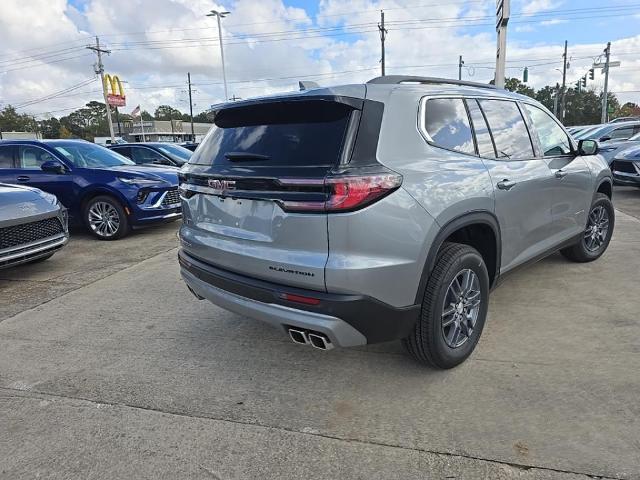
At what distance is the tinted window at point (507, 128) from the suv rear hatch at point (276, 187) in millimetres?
1421

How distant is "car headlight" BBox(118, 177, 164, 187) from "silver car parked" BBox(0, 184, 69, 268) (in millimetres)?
1482

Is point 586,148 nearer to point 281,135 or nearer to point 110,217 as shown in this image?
point 281,135

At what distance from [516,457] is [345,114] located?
1908 mm

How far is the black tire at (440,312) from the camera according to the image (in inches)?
109

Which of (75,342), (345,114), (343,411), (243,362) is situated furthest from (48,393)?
(345,114)

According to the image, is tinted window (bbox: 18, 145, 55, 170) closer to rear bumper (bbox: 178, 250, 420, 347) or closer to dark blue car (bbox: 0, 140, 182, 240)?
dark blue car (bbox: 0, 140, 182, 240)

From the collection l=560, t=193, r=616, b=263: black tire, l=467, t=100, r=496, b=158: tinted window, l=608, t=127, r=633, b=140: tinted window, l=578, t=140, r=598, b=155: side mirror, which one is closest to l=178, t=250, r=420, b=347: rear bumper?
l=467, t=100, r=496, b=158: tinted window

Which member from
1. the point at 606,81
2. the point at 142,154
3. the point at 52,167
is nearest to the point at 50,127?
the point at 606,81

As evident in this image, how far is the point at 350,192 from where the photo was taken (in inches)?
93.1

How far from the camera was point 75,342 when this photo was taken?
3.79m

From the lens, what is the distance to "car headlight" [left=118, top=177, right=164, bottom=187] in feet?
24.4

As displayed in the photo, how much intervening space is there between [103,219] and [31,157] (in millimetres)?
1769

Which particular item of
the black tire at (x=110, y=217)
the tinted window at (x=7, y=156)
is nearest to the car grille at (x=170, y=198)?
the black tire at (x=110, y=217)

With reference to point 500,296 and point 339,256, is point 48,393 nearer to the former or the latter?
point 339,256
